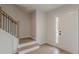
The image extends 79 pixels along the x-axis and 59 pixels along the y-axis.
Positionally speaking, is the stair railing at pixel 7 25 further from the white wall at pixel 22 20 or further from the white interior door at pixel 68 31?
the white interior door at pixel 68 31

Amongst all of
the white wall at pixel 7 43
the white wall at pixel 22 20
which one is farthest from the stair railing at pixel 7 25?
the white wall at pixel 22 20

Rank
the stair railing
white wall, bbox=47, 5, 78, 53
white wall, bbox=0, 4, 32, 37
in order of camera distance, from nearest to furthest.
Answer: white wall, bbox=47, 5, 78, 53 < the stair railing < white wall, bbox=0, 4, 32, 37

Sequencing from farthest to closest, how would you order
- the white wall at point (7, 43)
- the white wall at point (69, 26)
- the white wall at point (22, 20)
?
the white wall at point (22, 20)
the white wall at point (69, 26)
the white wall at point (7, 43)

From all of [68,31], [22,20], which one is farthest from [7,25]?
[68,31]

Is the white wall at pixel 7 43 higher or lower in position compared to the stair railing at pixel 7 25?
lower

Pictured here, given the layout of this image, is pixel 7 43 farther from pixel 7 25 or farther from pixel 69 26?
pixel 69 26

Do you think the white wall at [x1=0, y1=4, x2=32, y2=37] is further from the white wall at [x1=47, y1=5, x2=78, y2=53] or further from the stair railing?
the white wall at [x1=47, y1=5, x2=78, y2=53]

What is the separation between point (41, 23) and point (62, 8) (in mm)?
1775

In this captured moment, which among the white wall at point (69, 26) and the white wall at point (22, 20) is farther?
the white wall at point (22, 20)

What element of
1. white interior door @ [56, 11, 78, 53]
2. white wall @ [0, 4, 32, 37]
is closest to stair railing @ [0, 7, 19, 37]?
white wall @ [0, 4, 32, 37]

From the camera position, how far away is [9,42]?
3.23m

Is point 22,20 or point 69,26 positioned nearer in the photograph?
point 69,26

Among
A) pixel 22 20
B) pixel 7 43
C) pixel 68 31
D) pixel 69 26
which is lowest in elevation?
pixel 7 43
